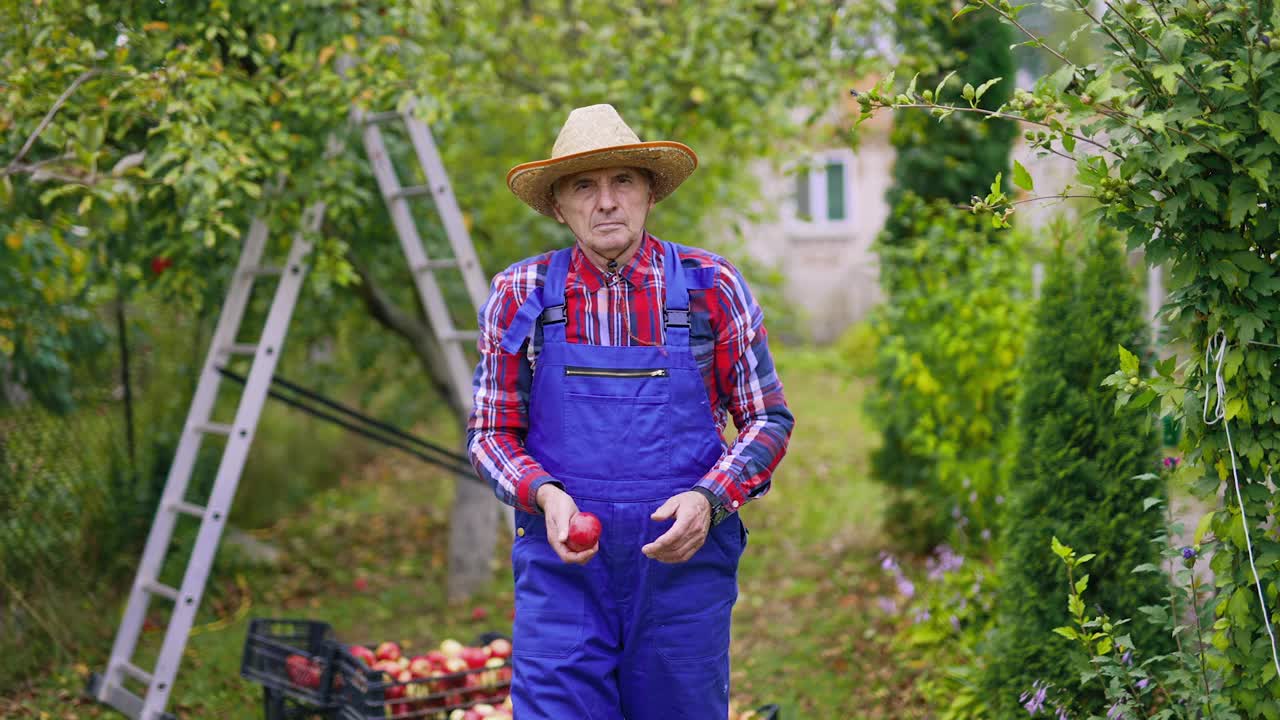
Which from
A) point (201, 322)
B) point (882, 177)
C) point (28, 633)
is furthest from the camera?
point (882, 177)

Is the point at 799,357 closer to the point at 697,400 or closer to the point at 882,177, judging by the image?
the point at 882,177

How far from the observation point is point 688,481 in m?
2.47

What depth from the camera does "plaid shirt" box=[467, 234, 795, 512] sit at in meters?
2.53

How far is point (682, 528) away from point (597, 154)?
0.83 m

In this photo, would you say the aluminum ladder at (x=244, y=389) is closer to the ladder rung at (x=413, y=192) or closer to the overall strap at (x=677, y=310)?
the ladder rung at (x=413, y=192)

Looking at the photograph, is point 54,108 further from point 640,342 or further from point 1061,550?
point 1061,550

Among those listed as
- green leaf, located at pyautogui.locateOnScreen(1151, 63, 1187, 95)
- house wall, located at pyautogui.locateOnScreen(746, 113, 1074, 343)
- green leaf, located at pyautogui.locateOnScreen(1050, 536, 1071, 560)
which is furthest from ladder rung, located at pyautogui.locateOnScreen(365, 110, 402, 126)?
house wall, located at pyautogui.locateOnScreen(746, 113, 1074, 343)

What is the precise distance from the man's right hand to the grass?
2.43m

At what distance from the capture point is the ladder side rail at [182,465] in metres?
4.58

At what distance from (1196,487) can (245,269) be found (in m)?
3.58

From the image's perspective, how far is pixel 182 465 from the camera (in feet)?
15.1

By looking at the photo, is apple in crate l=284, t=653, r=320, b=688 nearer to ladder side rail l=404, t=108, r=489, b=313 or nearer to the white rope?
ladder side rail l=404, t=108, r=489, b=313

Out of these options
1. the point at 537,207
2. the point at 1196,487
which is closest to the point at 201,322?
the point at 537,207

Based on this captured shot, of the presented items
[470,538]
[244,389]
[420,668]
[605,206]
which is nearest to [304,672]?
[420,668]
